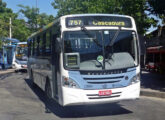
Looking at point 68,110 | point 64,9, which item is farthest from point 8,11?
point 68,110

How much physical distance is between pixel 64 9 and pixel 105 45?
24.4 metres

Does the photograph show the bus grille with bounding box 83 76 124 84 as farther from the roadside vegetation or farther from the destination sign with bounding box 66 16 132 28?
the roadside vegetation

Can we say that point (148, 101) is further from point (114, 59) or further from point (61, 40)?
point (61, 40)

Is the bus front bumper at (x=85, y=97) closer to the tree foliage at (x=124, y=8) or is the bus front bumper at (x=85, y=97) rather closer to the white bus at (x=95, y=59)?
the white bus at (x=95, y=59)

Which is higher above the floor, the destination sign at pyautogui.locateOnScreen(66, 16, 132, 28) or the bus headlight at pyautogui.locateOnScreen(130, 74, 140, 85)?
the destination sign at pyautogui.locateOnScreen(66, 16, 132, 28)

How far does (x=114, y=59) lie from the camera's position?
7.48 metres

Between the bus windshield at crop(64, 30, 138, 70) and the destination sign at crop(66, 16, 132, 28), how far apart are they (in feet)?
0.84

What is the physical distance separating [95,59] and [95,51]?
0.74ft

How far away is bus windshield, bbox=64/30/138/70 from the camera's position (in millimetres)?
7180

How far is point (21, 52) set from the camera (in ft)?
85.2

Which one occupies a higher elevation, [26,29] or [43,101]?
[26,29]

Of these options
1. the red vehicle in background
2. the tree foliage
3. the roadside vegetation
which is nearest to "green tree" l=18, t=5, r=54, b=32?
the roadside vegetation

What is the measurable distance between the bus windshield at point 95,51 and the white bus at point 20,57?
17813 mm

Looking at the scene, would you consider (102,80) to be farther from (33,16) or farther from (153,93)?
(33,16)
